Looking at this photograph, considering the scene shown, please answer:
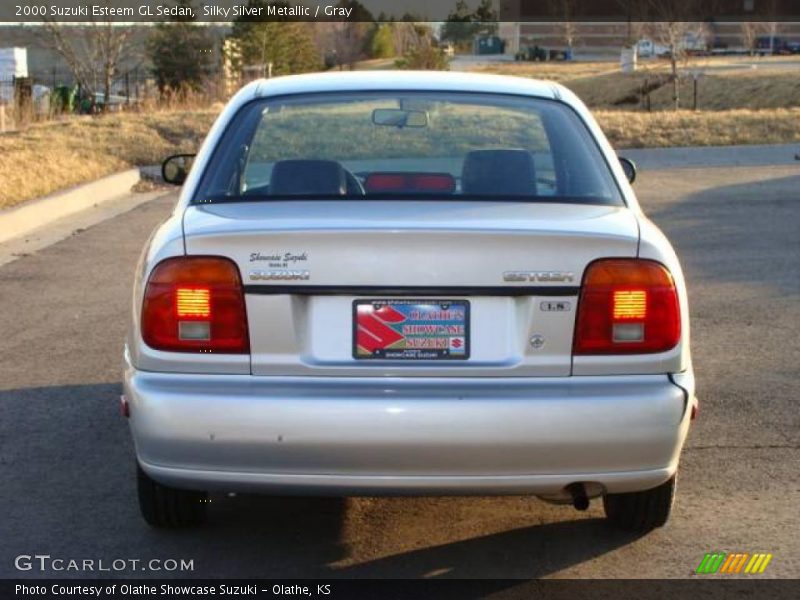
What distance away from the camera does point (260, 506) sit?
4758 mm

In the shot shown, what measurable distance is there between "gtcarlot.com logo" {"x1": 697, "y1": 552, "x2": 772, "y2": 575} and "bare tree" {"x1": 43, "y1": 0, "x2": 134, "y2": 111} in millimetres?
27993

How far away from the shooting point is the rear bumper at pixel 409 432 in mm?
3596

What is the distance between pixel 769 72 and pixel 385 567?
4863 centimetres

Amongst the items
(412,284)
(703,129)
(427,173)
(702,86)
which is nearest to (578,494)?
(412,284)

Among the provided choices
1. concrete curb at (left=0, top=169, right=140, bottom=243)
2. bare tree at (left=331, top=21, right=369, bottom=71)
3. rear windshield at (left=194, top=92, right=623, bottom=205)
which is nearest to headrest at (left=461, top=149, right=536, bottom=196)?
rear windshield at (left=194, top=92, right=623, bottom=205)

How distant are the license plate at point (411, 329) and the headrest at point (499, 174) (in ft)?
2.69

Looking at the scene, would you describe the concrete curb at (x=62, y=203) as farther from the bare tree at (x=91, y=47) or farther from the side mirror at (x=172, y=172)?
the bare tree at (x=91, y=47)

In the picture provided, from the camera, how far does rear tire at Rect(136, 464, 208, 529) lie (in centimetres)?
427

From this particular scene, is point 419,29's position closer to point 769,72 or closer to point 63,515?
point 769,72

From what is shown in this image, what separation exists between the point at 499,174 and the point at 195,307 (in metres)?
1.32

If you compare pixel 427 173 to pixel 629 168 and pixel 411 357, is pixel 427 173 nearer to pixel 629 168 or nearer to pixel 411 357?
pixel 411 357

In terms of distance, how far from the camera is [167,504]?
431 centimetres

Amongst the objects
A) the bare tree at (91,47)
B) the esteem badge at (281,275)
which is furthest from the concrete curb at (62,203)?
the bare tree at (91,47)

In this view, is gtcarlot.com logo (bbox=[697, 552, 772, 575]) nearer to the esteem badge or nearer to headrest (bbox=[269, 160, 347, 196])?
the esteem badge
